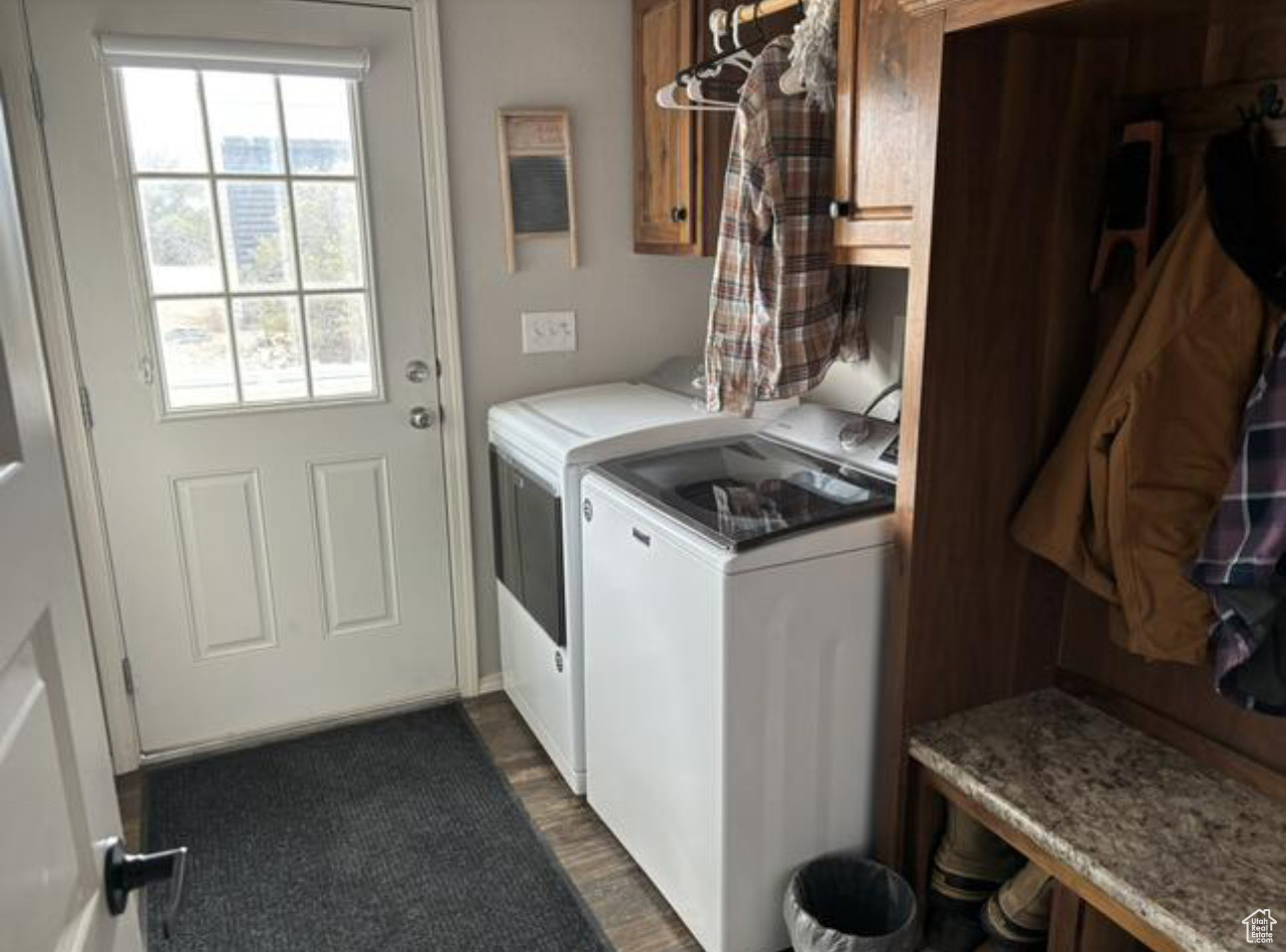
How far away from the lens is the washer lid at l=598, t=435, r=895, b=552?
1748 mm

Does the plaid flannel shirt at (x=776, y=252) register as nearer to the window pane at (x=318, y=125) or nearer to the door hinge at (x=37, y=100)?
the window pane at (x=318, y=125)

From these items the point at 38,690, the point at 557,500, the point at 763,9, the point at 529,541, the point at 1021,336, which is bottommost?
the point at 529,541

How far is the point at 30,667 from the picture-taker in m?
0.72

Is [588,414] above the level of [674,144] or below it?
below

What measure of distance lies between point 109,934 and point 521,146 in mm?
2274

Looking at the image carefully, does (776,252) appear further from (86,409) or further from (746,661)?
(86,409)

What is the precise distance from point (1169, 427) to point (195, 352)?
2.23 metres

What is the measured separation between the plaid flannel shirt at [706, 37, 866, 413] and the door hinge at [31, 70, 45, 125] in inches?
62.8

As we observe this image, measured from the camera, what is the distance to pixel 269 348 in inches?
101

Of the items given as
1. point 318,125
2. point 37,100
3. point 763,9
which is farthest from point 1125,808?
point 37,100

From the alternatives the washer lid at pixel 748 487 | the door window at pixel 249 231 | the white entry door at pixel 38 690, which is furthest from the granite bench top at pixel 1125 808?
the door window at pixel 249 231

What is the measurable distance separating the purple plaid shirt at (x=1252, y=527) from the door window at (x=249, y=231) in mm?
2072

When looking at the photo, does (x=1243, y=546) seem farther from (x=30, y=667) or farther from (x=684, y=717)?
(x=30, y=667)

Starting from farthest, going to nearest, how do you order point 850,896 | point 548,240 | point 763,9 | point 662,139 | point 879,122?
point 548,240 < point 662,139 < point 763,9 < point 850,896 < point 879,122
